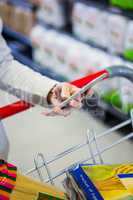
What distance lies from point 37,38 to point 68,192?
2551 mm

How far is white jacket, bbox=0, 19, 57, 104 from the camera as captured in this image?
112 cm

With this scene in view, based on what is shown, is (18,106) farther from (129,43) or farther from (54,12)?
(54,12)

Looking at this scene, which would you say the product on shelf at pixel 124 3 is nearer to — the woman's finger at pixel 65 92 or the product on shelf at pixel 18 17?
the product on shelf at pixel 18 17

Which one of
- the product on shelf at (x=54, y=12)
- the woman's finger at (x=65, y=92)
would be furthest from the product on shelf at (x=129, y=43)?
the woman's finger at (x=65, y=92)

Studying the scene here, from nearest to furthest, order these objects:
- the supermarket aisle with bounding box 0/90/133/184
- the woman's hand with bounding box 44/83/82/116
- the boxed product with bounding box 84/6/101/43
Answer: the woman's hand with bounding box 44/83/82/116, the supermarket aisle with bounding box 0/90/133/184, the boxed product with bounding box 84/6/101/43

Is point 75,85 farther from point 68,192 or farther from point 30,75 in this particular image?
point 68,192

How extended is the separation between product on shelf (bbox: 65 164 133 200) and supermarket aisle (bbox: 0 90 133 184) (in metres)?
1.24

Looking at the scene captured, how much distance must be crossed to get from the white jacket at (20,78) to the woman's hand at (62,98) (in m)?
0.02

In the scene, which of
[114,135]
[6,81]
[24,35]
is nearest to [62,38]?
[24,35]

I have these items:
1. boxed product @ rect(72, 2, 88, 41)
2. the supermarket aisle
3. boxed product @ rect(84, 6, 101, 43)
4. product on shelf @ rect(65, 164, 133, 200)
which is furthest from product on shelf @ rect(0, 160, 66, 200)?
boxed product @ rect(72, 2, 88, 41)

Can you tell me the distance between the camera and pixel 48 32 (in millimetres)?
3316

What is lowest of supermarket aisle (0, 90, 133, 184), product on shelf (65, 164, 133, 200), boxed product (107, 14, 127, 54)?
supermarket aisle (0, 90, 133, 184)

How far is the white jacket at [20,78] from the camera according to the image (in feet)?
3.66

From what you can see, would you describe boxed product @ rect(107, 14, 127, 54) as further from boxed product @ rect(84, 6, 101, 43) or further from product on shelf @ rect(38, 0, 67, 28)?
product on shelf @ rect(38, 0, 67, 28)
